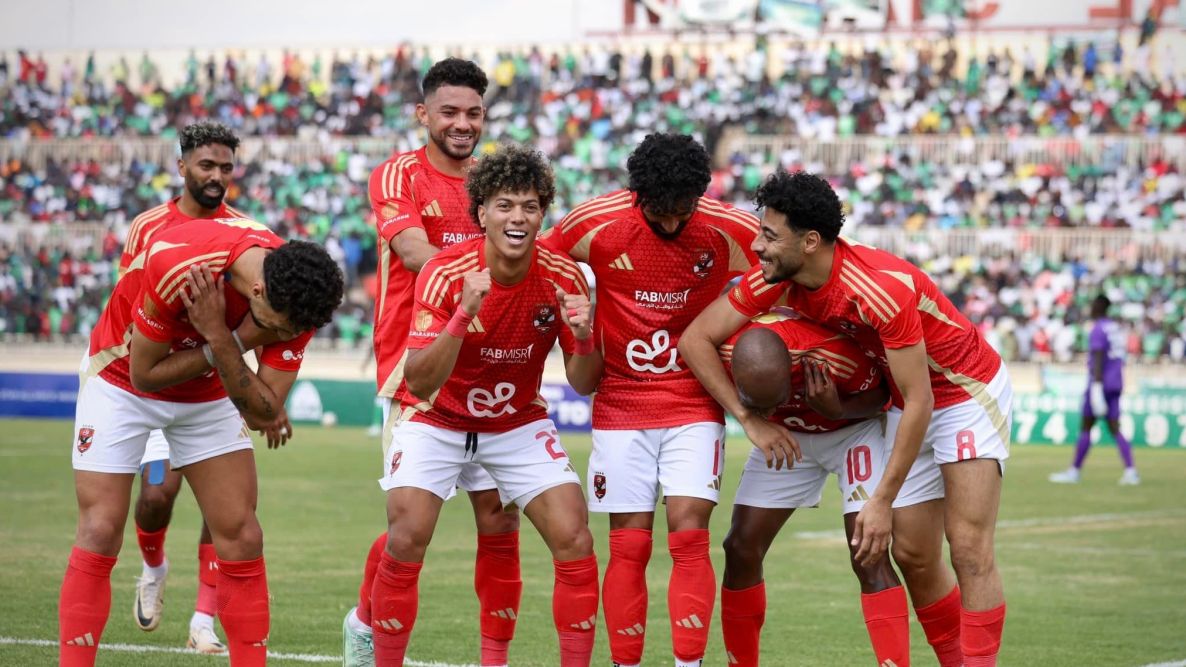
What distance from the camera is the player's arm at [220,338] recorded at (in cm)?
608

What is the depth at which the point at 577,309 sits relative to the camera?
251 inches

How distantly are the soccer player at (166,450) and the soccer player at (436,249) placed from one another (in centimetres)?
93

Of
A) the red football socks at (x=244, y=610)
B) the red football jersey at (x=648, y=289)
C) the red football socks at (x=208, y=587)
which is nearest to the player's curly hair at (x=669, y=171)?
the red football jersey at (x=648, y=289)

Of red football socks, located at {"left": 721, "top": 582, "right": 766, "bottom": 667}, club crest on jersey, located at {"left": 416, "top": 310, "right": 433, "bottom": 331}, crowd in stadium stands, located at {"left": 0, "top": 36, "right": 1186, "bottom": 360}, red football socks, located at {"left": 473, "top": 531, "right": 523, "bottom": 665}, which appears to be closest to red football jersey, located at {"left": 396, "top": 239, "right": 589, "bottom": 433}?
club crest on jersey, located at {"left": 416, "top": 310, "right": 433, "bottom": 331}

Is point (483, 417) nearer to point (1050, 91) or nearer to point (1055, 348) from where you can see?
point (1055, 348)

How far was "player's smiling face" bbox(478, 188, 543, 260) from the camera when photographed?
650 centimetres

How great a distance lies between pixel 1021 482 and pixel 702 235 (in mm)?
13448

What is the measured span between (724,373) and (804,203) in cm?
95

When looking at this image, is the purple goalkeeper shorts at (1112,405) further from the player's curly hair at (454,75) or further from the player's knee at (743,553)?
the player's curly hair at (454,75)

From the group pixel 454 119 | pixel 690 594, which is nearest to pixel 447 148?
pixel 454 119

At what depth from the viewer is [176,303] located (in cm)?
624

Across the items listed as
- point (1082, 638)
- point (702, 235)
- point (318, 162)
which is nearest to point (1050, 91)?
point (318, 162)

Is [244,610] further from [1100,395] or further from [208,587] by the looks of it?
[1100,395]

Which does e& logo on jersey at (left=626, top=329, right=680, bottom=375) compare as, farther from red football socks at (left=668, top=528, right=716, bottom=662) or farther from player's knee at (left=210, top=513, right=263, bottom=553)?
player's knee at (left=210, top=513, right=263, bottom=553)
